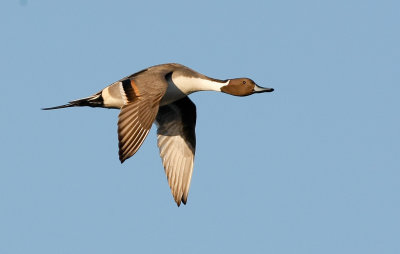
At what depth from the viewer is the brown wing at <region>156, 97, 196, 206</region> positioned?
12.6 metres

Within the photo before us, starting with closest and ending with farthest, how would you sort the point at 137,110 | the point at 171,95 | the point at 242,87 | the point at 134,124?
the point at 134,124 → the point at 137,110 → the point at 171,95 → the point at 242,87

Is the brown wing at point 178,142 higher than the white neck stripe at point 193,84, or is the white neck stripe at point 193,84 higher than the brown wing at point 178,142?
the white neck stripe at point 193,84

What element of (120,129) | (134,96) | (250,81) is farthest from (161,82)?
(250,81)

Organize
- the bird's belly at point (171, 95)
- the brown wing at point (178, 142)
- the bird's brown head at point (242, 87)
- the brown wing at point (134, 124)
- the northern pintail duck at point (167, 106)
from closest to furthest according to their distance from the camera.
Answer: the brown wing at point (134, 124)
the northern pintail duck at point (167, 106)
the bird's belly at point (171, 95)
the bird's brown head at point (242, 87)
the brown wing at point (178, 142)

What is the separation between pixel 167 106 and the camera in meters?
13.0

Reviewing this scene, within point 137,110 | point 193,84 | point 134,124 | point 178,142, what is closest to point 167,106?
point 178,142

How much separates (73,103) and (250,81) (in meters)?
2.66

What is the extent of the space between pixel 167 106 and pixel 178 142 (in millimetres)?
598

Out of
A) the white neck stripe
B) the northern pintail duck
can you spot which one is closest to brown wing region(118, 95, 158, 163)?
the northern pintail duck

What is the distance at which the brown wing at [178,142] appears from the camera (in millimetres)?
12562

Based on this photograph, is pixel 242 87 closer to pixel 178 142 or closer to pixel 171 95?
pixel 171 95

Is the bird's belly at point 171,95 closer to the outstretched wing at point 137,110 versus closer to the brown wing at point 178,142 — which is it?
the outstretched wing at point 137,110

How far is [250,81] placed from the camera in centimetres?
1227

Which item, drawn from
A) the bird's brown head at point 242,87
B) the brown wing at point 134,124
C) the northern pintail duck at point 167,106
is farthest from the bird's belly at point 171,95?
the brown wing at point 134,124
